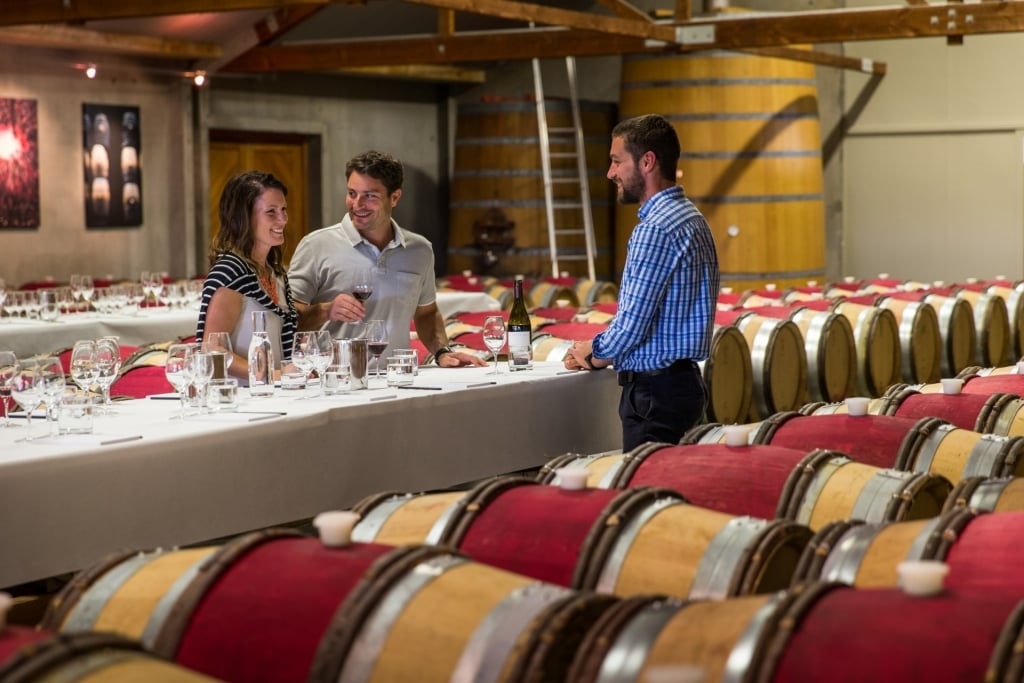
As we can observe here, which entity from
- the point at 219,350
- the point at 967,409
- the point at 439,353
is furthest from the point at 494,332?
the point at 967,409

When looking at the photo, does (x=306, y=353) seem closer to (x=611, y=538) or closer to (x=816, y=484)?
(x=816, y=484)

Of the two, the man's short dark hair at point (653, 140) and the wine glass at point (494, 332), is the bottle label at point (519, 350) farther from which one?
the man's short dark hair at point (653, 140)

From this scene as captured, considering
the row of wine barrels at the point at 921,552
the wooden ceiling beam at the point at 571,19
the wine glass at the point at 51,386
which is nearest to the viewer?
the row of wine barrels at the point at 921,552

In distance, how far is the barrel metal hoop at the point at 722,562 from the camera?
246 cm

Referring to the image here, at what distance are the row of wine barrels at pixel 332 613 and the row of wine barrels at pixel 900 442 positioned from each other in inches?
68.9

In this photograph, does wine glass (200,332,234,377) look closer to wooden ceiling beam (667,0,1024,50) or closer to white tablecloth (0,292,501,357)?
white tablecloth (0,292,501,357)

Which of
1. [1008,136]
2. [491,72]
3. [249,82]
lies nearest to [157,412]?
[249,82]

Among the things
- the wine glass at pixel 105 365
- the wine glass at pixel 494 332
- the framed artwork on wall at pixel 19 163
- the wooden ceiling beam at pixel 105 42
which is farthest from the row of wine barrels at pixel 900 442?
the framed artwork on wall at pixel 19 163

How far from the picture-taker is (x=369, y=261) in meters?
4.91

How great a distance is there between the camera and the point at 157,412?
3836mm

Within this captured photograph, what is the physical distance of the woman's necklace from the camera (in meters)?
4.43

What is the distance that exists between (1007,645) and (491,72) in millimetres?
15175

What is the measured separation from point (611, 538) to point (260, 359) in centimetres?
180

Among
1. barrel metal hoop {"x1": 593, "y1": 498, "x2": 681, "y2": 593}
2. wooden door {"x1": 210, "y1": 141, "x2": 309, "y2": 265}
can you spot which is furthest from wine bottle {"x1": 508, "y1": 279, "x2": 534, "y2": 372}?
wooden door {"x1": 210, "y1": 141, "x2": 309, "y2": 265}
